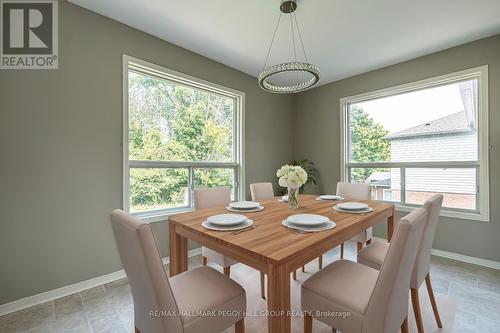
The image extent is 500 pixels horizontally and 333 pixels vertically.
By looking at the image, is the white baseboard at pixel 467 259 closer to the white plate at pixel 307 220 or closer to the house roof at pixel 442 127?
the house roof at pixel 442 127

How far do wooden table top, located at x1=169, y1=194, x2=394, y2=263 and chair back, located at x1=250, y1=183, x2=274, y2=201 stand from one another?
69cm

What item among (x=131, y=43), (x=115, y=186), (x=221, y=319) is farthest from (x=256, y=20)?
(x=221, y=319)

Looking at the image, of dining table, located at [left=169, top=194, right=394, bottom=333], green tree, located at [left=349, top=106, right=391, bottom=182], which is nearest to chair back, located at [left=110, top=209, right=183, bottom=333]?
dining table, located at [left=169, top=194, right=394, bottom=333]

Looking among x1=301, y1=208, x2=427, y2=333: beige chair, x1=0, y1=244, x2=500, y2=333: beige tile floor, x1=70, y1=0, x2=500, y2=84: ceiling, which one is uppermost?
x1=70, y1=0, x2=500, y2=84: ceiling

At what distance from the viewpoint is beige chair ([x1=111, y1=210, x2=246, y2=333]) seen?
0.85 metres

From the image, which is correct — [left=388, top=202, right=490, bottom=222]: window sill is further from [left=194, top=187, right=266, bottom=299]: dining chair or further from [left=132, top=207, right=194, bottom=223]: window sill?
[left=132, top=207, right=194, bottom=223]: window sill

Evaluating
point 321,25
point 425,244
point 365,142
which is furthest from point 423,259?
point 365,142

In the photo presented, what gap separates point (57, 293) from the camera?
1925 millimetres

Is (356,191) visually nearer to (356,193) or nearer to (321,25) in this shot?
(356,193)

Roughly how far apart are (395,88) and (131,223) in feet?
12.1

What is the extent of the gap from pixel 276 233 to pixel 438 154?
2901mm

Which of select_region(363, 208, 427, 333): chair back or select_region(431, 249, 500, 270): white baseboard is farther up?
select_region(363, 208, 427, 333): chair back

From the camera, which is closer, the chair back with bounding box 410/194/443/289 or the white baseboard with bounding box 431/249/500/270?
the chair back with bounding box 410/194/443/289

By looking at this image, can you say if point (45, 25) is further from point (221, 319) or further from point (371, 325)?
point (371, 325)
